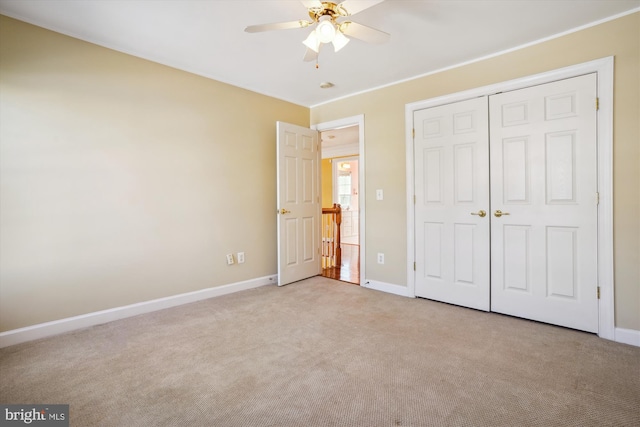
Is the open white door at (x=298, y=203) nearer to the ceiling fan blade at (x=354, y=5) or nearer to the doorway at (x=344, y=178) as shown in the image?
the doorway at (x=344, y=178)

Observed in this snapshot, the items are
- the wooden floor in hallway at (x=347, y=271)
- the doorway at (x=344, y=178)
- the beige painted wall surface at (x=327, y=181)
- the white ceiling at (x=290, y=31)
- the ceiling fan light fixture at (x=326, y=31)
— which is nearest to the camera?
the ceiling fan light fixture at (x=326, y=31)

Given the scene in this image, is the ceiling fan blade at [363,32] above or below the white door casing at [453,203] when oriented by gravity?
above

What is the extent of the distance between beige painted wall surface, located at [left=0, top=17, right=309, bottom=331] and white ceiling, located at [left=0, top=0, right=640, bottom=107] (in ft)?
0.83

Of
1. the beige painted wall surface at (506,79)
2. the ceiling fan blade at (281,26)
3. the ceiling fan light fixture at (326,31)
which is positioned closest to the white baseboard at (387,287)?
the beige painted wall surface at (506,79)

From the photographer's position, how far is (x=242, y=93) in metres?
3.73

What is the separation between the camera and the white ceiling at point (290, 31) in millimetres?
2176

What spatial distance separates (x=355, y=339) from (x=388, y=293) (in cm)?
134

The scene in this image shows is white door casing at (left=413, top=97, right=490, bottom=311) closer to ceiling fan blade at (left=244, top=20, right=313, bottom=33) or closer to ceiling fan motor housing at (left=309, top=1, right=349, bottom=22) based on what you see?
ceiling fan motor housing at (left=309, top=1, right=349, bottom=22)

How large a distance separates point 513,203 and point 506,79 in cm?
116

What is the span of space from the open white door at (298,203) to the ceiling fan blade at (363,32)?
6.45 ft

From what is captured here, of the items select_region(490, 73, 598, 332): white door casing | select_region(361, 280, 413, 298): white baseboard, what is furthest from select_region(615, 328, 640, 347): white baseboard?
select_region(361, 280, 413, 298): white baseboard

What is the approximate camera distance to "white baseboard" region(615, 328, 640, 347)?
226cm

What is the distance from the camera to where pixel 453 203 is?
3186 millimetres

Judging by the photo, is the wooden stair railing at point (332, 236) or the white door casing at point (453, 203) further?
the wooden stair railing at point (332, 236)
